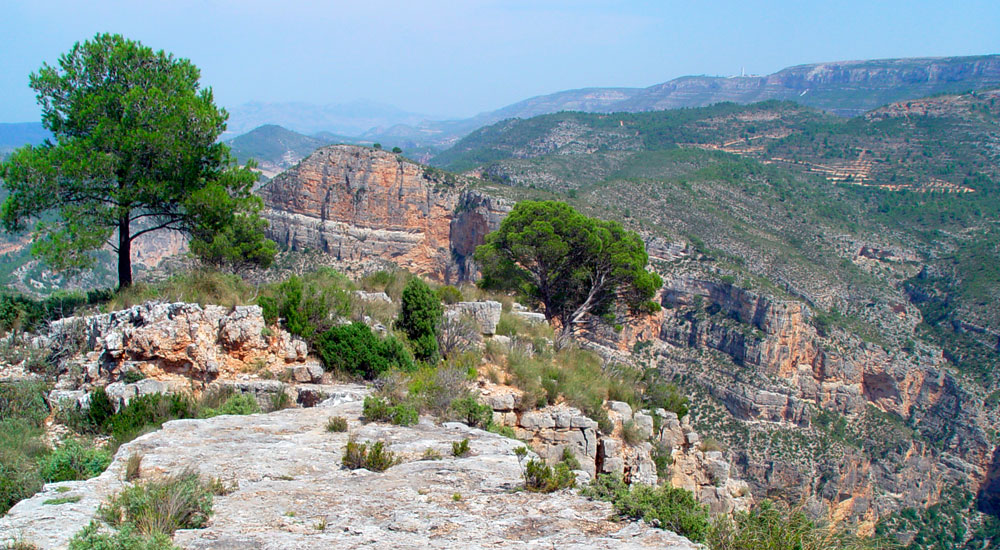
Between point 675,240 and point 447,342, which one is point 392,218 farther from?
point 447,342

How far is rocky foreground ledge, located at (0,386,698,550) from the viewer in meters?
4.12

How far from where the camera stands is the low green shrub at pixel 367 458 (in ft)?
18.9

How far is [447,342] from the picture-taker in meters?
10.6

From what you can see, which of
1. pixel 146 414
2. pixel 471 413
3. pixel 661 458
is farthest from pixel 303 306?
pixel 661 458

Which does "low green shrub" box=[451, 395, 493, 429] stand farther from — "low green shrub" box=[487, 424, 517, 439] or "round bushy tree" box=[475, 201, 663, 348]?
"round bushy tree" box=[475, 201, 663, 348]

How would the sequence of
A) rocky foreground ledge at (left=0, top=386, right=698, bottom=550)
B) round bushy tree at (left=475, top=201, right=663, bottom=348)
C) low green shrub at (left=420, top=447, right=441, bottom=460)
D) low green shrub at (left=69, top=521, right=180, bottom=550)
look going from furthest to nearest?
round bushy tree at (left=475, top=201, right=663, bottom=348)
low green shrub at (left=420, top=447, right=441, bottom=460)
rocky foreground ledge at (left=0, top=386, right=698, bottom=550)
low green shrub at (left=69, top=521, right=180, bottom=550)

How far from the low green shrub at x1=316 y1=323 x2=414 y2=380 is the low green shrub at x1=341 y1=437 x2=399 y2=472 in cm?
331

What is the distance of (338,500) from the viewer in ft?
16.0

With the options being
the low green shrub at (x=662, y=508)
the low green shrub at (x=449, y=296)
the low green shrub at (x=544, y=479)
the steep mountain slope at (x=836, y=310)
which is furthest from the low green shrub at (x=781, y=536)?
the steep mountain slope at (x=836, y=310)

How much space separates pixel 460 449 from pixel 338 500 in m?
1.57

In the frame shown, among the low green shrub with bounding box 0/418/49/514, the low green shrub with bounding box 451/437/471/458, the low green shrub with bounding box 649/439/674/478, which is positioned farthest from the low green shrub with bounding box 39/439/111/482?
the low green shrub with bounding box 649/439/674/478

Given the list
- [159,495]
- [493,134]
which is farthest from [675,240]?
[493,134]

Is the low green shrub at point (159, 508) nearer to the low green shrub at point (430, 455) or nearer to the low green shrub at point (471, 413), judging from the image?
the low green shrub at point (430, 455)

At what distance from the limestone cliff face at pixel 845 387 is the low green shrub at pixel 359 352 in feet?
91.9
